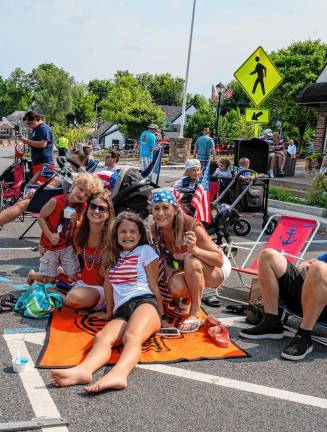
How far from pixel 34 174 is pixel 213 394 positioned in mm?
5740

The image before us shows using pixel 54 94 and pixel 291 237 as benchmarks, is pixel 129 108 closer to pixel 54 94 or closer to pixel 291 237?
pixel 291 237

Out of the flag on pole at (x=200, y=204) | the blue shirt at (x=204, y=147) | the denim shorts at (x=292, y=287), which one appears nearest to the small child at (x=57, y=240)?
the flag on pole at (x=200, y=204)

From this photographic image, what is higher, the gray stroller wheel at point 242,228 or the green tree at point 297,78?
the green tree at point 297,78

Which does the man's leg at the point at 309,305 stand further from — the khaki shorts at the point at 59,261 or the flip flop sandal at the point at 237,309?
the khaki shorts at the point at 59,261

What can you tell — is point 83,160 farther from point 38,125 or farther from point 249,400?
point 249,400

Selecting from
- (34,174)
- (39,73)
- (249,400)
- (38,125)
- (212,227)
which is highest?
(39,73)

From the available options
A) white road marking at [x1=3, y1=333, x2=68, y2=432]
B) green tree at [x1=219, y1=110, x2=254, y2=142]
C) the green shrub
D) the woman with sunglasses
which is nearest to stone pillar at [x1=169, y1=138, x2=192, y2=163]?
green tree at [x1=219, y1=110, x2=254, y2=142]

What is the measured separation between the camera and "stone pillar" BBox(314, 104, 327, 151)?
61.1ft

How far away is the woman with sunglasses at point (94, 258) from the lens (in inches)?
183

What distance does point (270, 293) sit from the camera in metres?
4.33

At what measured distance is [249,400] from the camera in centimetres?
334

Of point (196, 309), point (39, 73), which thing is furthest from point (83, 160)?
point (39, 73)

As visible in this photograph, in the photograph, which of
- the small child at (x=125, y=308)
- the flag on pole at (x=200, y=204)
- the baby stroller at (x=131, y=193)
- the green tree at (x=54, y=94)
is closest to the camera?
the small child at (x=125, y=308)

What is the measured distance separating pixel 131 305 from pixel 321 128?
16.5 metres
